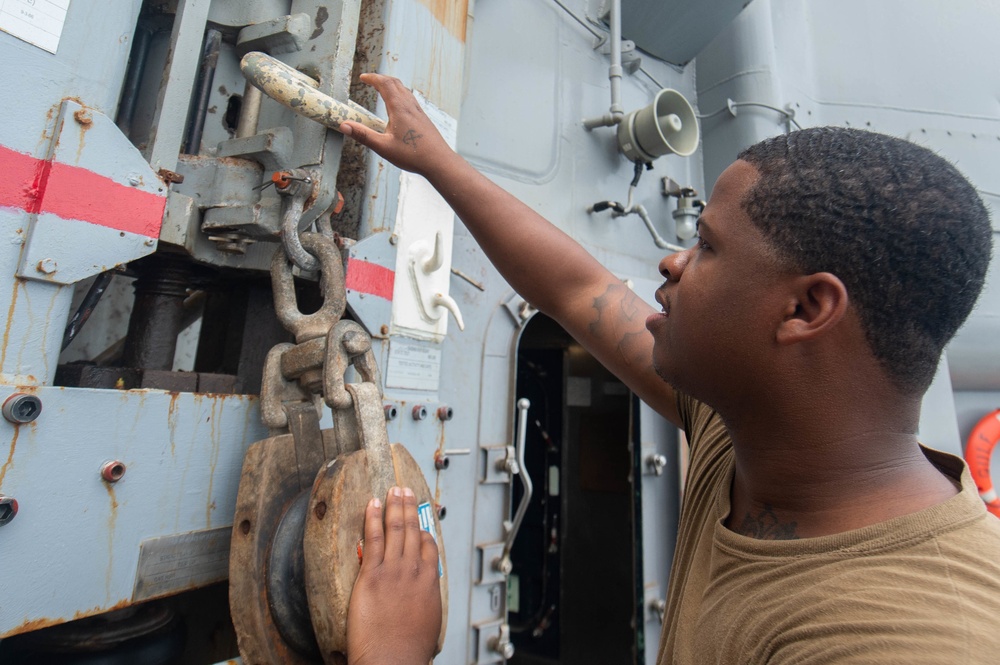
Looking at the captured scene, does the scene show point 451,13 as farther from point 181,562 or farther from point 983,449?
point 983,449

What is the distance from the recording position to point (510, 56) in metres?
2.14

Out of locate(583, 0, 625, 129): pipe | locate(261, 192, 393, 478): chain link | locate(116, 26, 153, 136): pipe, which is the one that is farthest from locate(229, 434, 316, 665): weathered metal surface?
locate(583, 0, 625, 129): pipe

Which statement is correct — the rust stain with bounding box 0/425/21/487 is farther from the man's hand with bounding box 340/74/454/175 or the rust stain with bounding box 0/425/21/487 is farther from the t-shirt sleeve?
the t-shirt sleeve

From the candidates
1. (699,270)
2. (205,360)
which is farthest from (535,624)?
(699,270)

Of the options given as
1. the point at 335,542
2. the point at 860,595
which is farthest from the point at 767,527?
the point at 335,542

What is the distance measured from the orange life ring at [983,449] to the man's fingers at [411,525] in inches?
120

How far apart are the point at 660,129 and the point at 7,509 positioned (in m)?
2.24

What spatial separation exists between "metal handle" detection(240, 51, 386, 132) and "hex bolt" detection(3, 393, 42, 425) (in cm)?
57

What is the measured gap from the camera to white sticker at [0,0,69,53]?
0.82 metres

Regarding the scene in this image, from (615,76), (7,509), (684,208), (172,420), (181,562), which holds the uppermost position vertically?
(615,76)

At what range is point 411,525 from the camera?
832 millimetres

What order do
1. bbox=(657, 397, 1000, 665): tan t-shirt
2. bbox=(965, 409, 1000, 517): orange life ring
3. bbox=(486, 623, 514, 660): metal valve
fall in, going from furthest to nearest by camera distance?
bbox=(965, 409, 1000, 517): orange life ring
bbox=(486, 623, 514, 660): metal valve
bbox=(657, 397, 1000, 665): tan t-shirt

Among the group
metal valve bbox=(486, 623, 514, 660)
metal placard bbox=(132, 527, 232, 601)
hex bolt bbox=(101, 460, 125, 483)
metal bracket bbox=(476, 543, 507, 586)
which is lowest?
metal valve bbox=(486, 623, 514, 660)

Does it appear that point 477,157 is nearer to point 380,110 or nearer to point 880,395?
point 380,110
